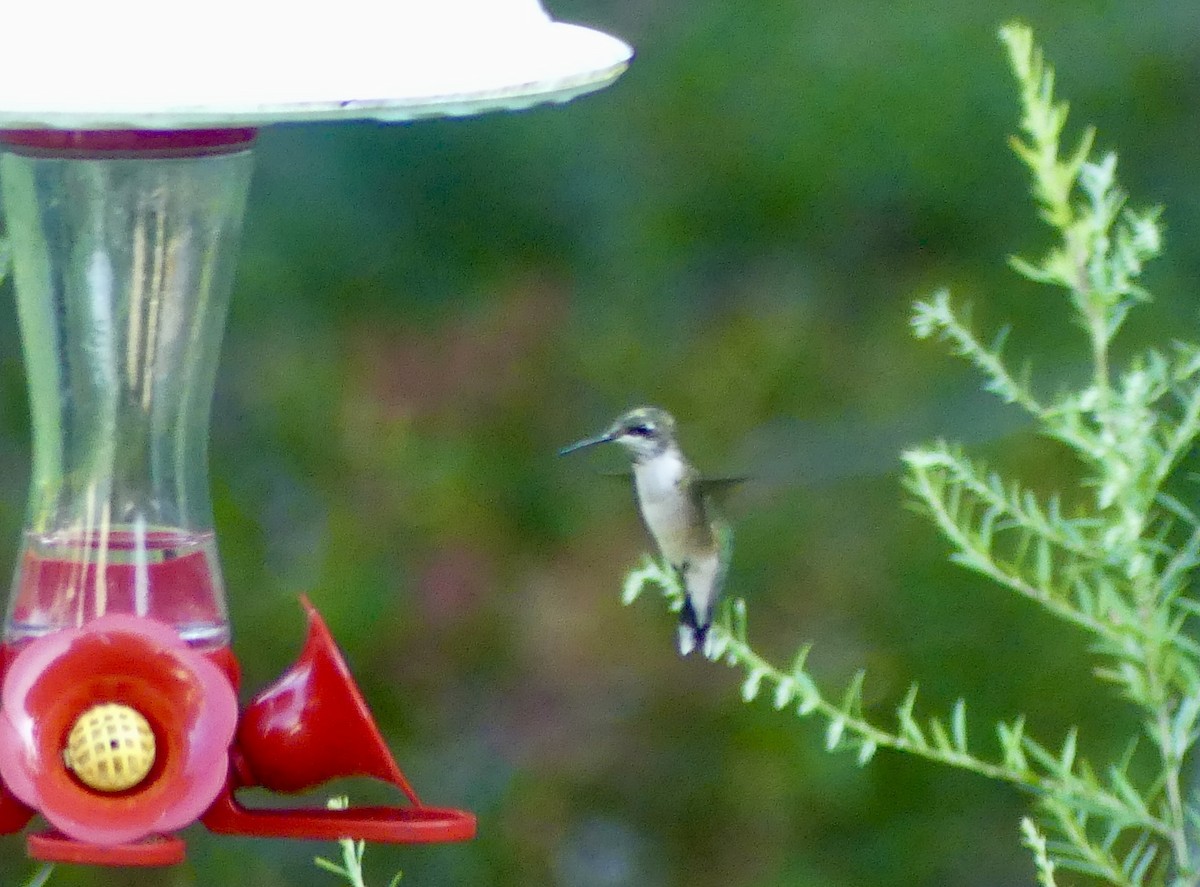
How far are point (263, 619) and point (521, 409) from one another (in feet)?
2.20

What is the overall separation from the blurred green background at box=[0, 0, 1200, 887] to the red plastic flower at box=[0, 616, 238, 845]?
2.68m

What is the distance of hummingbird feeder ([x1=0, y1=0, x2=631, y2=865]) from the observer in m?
1.39

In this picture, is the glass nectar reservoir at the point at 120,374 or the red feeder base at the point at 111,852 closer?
the red feeder base at the point at 111,852

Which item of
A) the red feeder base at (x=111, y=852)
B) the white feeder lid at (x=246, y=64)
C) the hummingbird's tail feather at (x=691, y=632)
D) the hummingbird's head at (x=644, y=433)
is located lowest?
the hummingbird's tail feather at (x=691, y=632)

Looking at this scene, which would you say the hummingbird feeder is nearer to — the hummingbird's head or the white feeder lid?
the white feeder lid

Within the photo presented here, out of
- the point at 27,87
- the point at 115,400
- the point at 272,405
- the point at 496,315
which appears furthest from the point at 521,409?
the point at 27,87

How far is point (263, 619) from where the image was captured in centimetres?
443

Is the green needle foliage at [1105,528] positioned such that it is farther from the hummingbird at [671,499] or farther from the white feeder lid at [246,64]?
the hummingbird at [671,499]

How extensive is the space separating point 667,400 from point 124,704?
9.50 ft

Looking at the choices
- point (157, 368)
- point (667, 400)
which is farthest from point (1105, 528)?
point (667, 400)

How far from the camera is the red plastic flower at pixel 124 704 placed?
1.70 meters

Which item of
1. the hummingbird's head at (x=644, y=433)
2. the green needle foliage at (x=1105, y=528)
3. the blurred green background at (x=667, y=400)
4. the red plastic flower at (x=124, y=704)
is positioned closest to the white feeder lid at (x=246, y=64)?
the green needle foliage at (x=1105, y=528)

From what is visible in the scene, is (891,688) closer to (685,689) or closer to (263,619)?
(685,689)

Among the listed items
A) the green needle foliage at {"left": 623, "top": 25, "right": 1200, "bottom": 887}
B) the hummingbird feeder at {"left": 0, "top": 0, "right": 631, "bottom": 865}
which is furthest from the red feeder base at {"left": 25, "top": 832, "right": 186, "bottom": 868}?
the green needle foliage at {"left": 623, "top": 25, "right": 1200, "bottom": 887}
